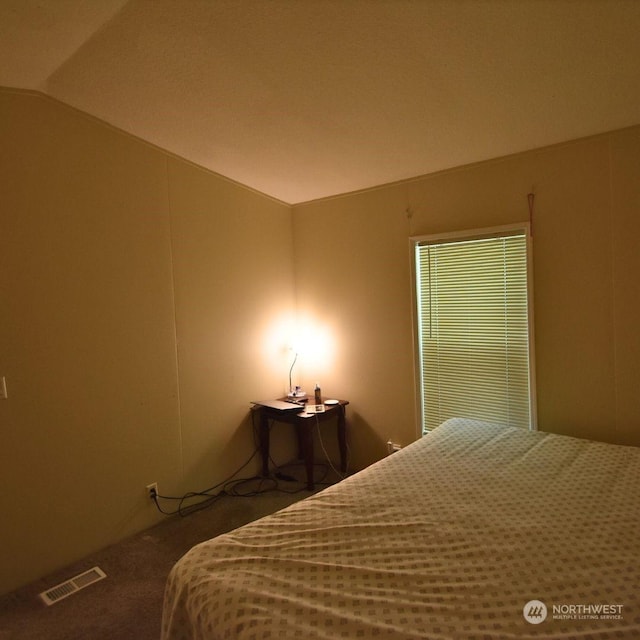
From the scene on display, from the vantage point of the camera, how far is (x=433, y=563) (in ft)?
4.17

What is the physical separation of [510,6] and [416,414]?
2.48 metres

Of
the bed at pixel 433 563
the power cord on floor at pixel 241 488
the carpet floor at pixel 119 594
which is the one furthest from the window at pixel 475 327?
the carpet floor at pixel 119 594

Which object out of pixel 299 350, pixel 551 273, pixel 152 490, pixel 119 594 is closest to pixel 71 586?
pixel 119 594

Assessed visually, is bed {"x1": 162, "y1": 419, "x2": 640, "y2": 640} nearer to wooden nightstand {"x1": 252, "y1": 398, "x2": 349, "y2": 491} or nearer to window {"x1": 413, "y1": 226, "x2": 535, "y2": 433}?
window {"x1": 413, "y1": 226, "x2": 535, "y2": 433}

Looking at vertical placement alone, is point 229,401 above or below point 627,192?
below

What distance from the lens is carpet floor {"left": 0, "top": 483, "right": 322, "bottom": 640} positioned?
1.83m

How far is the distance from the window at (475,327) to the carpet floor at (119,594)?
162 cm

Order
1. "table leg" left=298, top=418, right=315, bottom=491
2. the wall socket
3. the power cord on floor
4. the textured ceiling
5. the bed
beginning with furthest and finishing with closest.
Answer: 1. the wall socket
2. "table leg" left=298, top=418, right=315, bottom=491
3. the power cord on floor
4. the textured ceiling
5. the bed

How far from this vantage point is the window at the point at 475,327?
8.57 ft

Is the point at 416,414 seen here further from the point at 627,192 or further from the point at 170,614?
the point at 170,614

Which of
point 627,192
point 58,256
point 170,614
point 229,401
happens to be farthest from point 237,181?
point 170,614

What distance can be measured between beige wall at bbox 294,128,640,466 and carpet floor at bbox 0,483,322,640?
1.49 meters

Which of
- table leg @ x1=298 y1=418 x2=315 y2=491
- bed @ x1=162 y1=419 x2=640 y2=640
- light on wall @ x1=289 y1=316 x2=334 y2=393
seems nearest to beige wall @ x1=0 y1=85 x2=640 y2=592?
light on wall @ x1=289 y1=316 x2=334 y2=393

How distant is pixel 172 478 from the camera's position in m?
2.85
